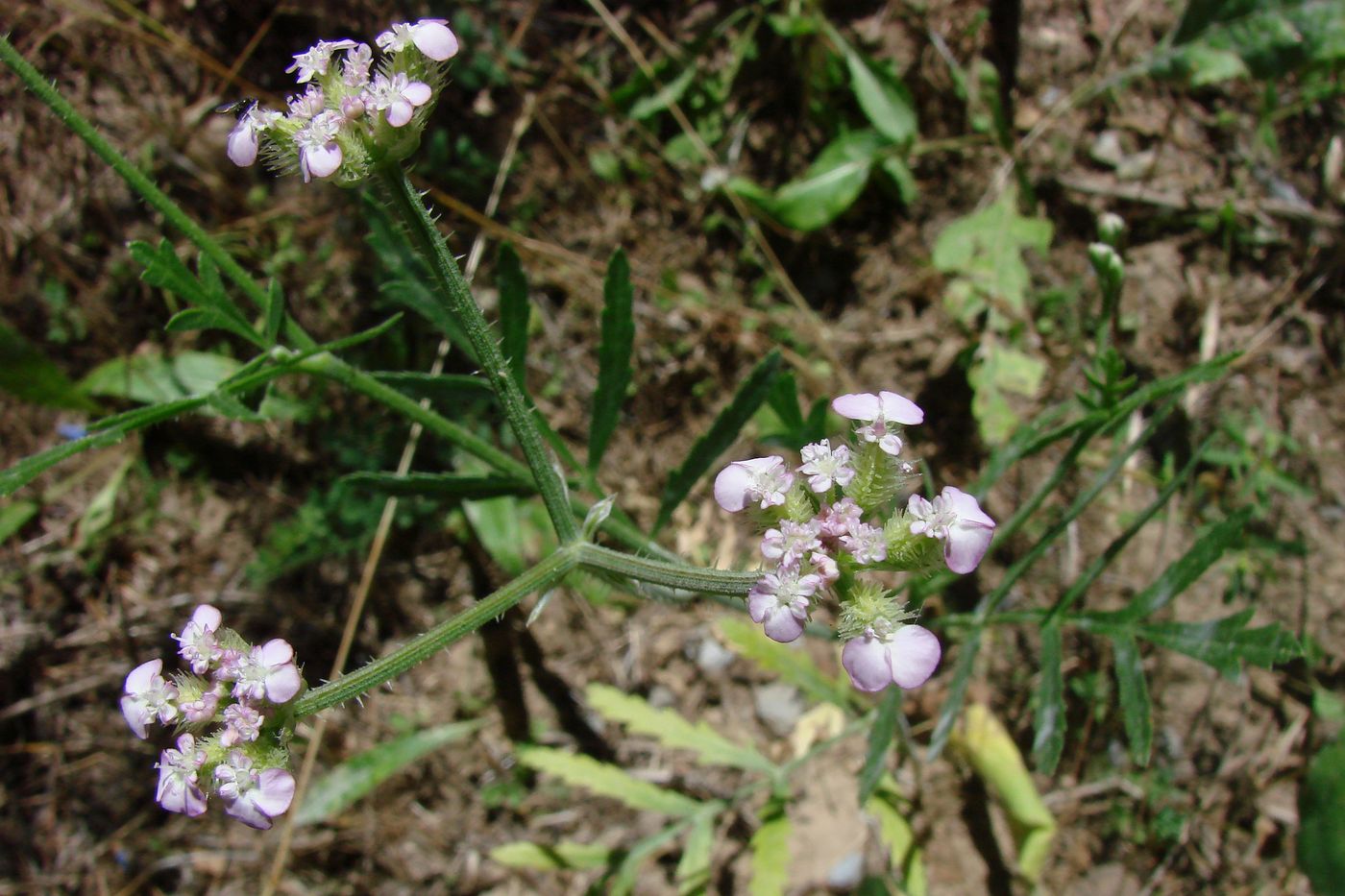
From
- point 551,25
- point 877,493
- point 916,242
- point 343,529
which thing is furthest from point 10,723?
point 916,242

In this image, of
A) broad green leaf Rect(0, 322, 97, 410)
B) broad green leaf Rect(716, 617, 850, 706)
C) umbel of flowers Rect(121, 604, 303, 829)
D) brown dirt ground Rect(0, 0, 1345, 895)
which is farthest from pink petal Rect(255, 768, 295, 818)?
broad green leaf Rect(0, 322, 97, 410)

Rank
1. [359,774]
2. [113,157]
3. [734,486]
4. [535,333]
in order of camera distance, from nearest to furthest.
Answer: [734,486]
[113,157]
[359,774]
[535,333]

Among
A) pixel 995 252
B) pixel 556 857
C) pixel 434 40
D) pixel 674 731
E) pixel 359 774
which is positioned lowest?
pixel 556 857

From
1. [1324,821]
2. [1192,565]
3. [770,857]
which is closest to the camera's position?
[1192,565]

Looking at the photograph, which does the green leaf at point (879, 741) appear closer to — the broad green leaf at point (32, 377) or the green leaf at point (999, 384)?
the green leaf at point (999, 384)

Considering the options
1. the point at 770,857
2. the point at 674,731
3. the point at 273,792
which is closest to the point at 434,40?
the point at 273,792

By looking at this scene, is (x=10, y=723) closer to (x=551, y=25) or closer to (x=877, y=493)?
(x=551, y=25)

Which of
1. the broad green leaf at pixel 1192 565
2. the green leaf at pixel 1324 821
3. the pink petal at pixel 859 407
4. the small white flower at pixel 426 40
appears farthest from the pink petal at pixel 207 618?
the green leaf at pixel 1324 821

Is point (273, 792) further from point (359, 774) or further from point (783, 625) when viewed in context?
point (359, 774)
